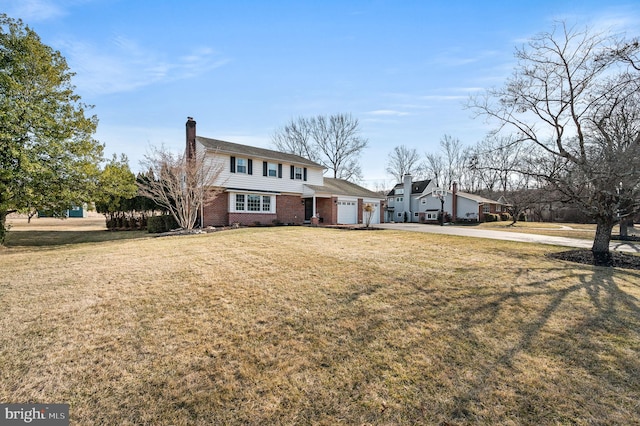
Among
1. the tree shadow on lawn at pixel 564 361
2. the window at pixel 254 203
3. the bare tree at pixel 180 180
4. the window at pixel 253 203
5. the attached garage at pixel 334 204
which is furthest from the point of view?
the attached garage at pixel 334 204

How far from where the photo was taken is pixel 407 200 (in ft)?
135

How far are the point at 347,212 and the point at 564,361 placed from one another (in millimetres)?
22534

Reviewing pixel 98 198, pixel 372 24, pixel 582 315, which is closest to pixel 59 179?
pixel 98 198

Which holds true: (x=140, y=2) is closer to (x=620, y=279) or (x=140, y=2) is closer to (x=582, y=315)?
(x=582, y=315)

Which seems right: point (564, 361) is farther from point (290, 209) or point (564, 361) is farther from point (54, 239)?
point (54, 239)

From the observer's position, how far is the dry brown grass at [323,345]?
273cm

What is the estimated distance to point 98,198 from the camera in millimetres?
14578

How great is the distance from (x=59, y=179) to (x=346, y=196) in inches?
740

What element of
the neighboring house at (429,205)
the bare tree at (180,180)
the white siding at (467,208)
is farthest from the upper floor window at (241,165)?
the white siding at (467,208)

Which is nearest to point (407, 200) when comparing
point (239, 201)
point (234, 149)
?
point (239, 201)

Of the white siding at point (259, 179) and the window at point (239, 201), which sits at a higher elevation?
the white siding at point (259, 179)

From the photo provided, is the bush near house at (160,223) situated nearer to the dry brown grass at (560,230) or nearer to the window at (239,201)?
the window at (239,201)

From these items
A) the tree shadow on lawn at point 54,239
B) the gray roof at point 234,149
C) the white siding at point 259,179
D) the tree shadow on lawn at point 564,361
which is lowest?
the tree shadow on lawn at point 564,361

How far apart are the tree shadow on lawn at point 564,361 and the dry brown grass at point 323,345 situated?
0.06 ft
